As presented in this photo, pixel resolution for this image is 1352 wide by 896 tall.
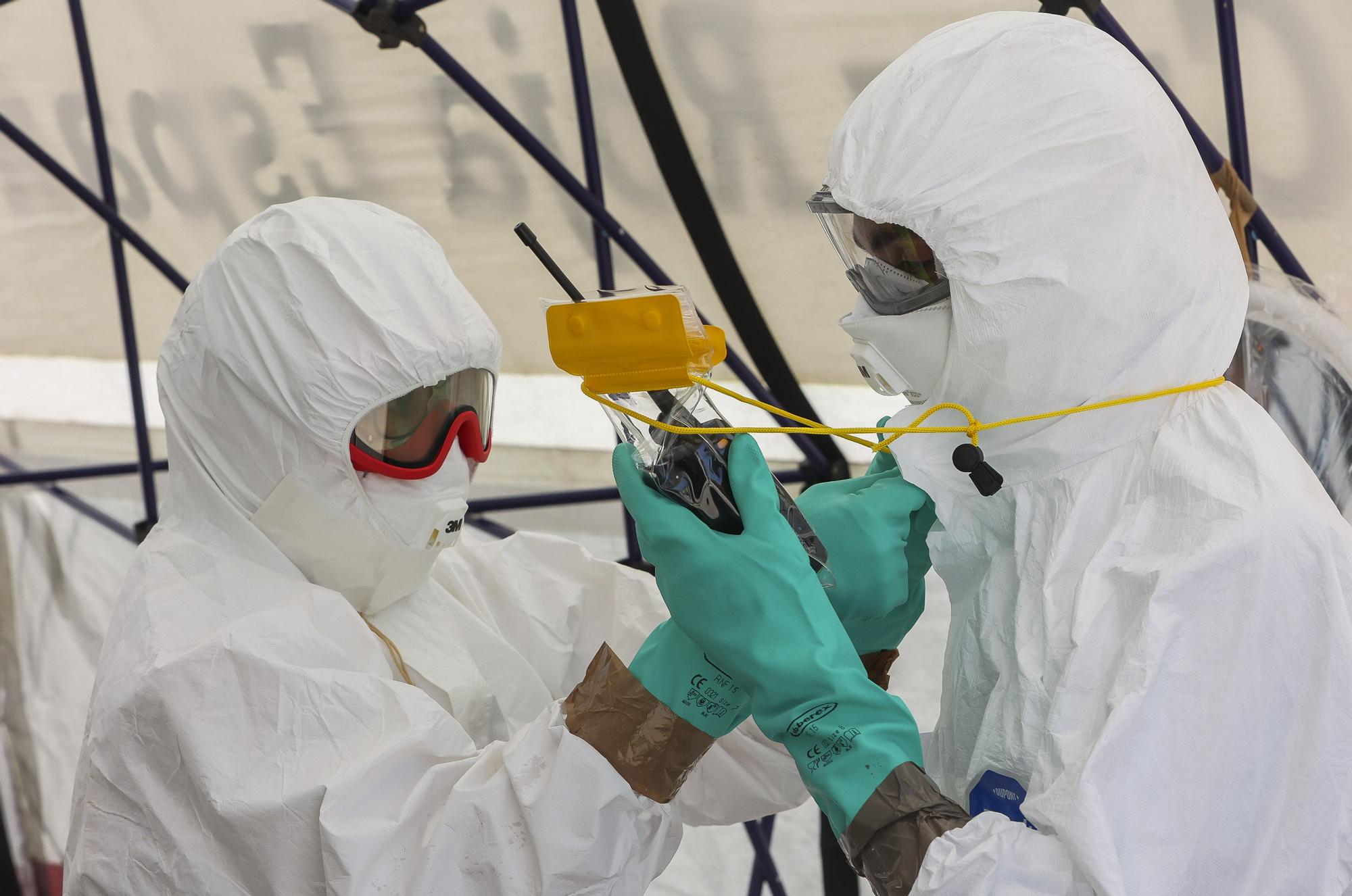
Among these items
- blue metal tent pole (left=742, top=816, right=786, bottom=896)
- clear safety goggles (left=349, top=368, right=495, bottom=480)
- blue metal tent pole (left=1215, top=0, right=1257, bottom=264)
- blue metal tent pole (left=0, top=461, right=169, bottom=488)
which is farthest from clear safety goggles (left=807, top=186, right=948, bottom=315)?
blue metal tent pole (left=0, top=461, right=169, bottom=488)

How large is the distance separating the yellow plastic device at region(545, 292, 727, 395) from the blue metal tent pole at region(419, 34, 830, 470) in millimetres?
1167

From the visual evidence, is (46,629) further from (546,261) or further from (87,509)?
(546,261)

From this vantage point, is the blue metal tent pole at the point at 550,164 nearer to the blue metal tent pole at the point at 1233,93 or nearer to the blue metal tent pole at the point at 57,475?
the blue metal tent pole at the point at 1233,93

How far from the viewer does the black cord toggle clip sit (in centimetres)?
112

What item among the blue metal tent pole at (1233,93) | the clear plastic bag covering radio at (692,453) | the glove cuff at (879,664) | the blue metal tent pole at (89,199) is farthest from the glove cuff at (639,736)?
the blue metal tent pole at (89,199)

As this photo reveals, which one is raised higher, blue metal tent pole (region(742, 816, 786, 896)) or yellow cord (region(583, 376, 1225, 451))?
yellow cord (region(583, 376, 1225, 451))

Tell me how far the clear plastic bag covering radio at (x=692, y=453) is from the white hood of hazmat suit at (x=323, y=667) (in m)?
0.29

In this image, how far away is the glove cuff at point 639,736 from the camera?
4.02 ft

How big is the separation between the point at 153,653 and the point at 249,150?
1.92 metres

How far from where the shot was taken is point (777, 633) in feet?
3.68

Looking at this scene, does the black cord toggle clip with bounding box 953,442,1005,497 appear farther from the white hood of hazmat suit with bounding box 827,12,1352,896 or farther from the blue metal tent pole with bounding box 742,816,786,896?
the blue metal tent pole with bounding box 742,816,786,896

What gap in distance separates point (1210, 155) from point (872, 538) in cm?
105

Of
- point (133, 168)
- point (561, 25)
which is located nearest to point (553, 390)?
point (561, 25)

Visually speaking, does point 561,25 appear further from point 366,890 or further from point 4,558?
point 4,558
